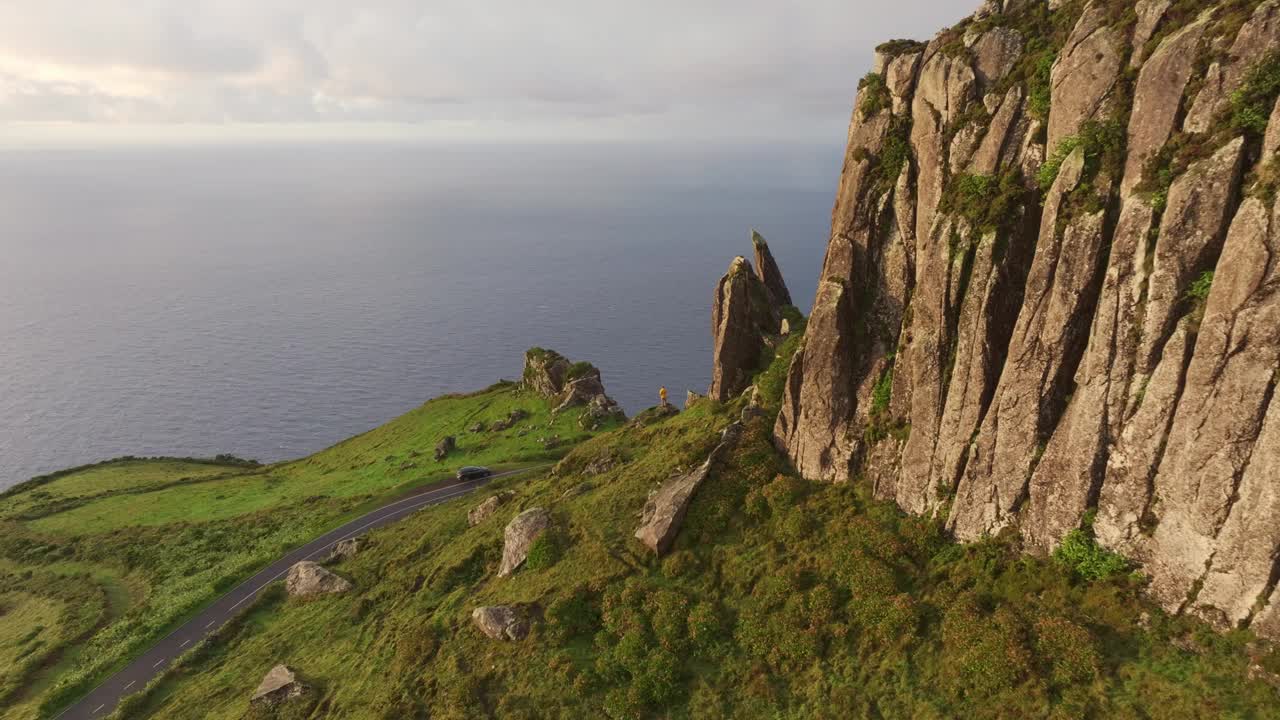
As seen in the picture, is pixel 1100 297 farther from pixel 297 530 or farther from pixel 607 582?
pixel 297 530

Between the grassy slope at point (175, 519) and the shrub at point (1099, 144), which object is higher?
the shrub at point (1099, 144)

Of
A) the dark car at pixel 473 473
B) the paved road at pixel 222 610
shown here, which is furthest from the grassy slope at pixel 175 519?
the dark car at pixel 473 473

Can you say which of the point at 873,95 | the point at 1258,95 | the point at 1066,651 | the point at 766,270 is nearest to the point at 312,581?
the point at 766,270

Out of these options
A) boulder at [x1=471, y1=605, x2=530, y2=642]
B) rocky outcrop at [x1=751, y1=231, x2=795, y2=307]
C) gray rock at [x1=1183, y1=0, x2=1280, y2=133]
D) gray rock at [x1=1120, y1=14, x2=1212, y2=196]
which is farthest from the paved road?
gray rock at [x1=1183, y1=0, x2=1280, y2=133]

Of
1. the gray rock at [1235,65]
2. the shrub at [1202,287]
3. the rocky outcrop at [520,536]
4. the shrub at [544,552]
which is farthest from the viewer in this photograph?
the rocky outcrop at [520,536]

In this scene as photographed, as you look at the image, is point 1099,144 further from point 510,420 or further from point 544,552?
point 510,420

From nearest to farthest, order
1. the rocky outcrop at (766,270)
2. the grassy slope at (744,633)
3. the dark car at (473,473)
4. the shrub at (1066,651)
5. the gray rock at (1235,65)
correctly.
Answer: the gray rock at (1235,65), the shrub at (1066,651), the grassy slope at (744,633), the rocky outcrop at (766,270), the dark car at (473,473)

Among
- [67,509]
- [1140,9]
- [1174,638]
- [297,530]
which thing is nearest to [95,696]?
[297,530]

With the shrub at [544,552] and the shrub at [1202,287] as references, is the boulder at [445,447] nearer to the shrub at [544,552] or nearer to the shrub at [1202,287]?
the shrub at [544,552]
